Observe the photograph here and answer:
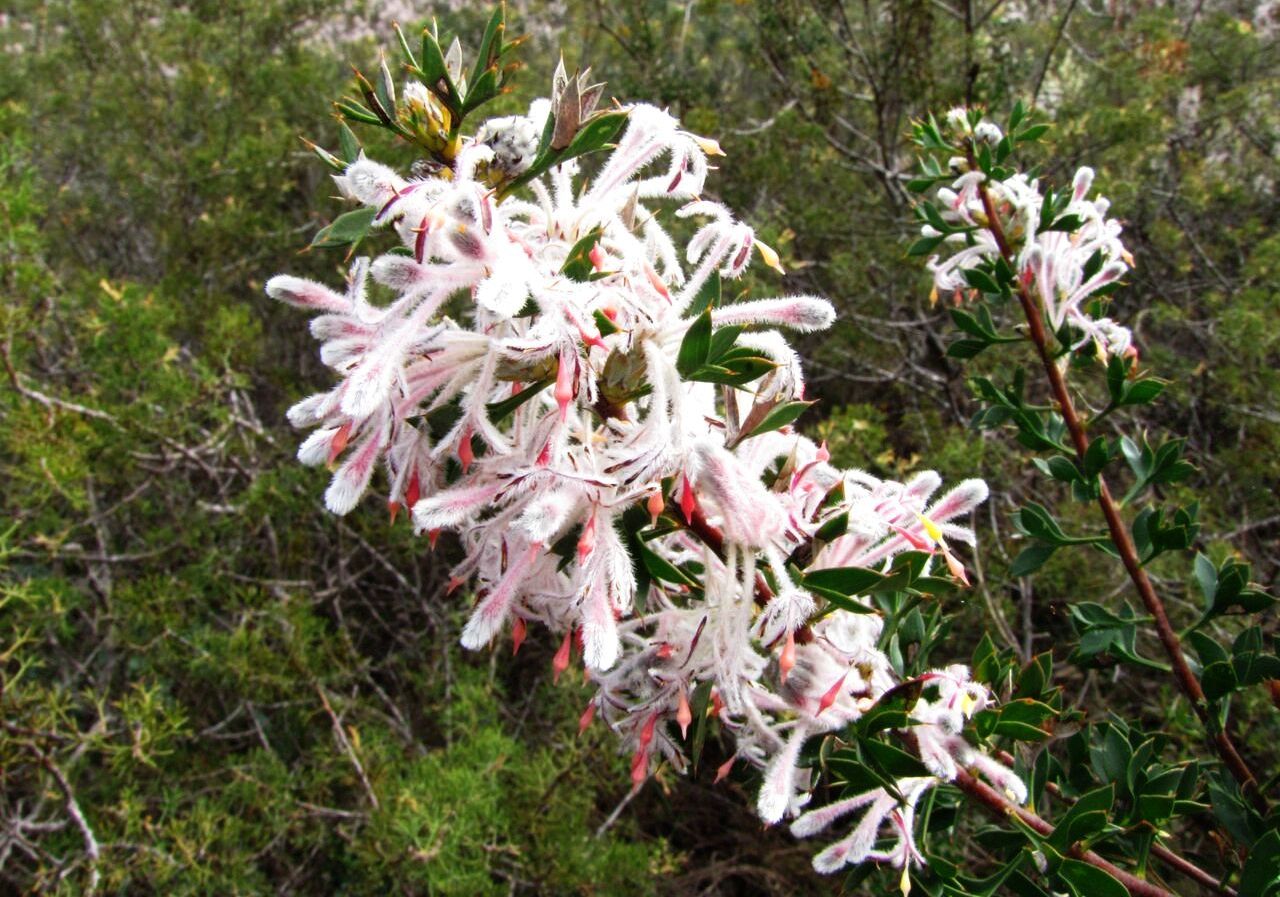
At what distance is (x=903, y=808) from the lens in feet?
3.06

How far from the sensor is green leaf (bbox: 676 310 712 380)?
77cm

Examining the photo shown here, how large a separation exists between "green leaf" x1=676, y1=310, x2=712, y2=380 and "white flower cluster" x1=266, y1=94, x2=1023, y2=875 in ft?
0.12

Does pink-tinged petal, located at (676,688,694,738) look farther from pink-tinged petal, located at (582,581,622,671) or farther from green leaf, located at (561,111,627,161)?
green leaf, located at (561,111,627,161)

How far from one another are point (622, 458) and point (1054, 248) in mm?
1151

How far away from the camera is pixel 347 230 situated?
2.56ft

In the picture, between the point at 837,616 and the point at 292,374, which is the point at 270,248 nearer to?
the point at 292,374

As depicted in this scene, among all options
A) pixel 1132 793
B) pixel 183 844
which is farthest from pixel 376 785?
pixel 1132 793

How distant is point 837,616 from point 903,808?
0.73 ft

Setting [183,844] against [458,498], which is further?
[183,844]

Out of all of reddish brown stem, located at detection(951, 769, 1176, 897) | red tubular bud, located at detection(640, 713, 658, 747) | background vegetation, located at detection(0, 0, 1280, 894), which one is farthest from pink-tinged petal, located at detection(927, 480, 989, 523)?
background vegetation, located at detection(0, 0, 1280, 894)

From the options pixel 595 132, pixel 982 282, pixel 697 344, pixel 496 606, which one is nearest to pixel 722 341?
pixel 697 344

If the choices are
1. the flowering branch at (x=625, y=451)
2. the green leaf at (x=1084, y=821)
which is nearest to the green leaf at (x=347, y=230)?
the flowering branch at (x=625, y=451)

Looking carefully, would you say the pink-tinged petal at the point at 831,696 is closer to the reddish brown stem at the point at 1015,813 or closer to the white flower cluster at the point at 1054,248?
the reddish brown stem at the point at 1015,813

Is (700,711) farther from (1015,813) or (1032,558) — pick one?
(1032,558)
